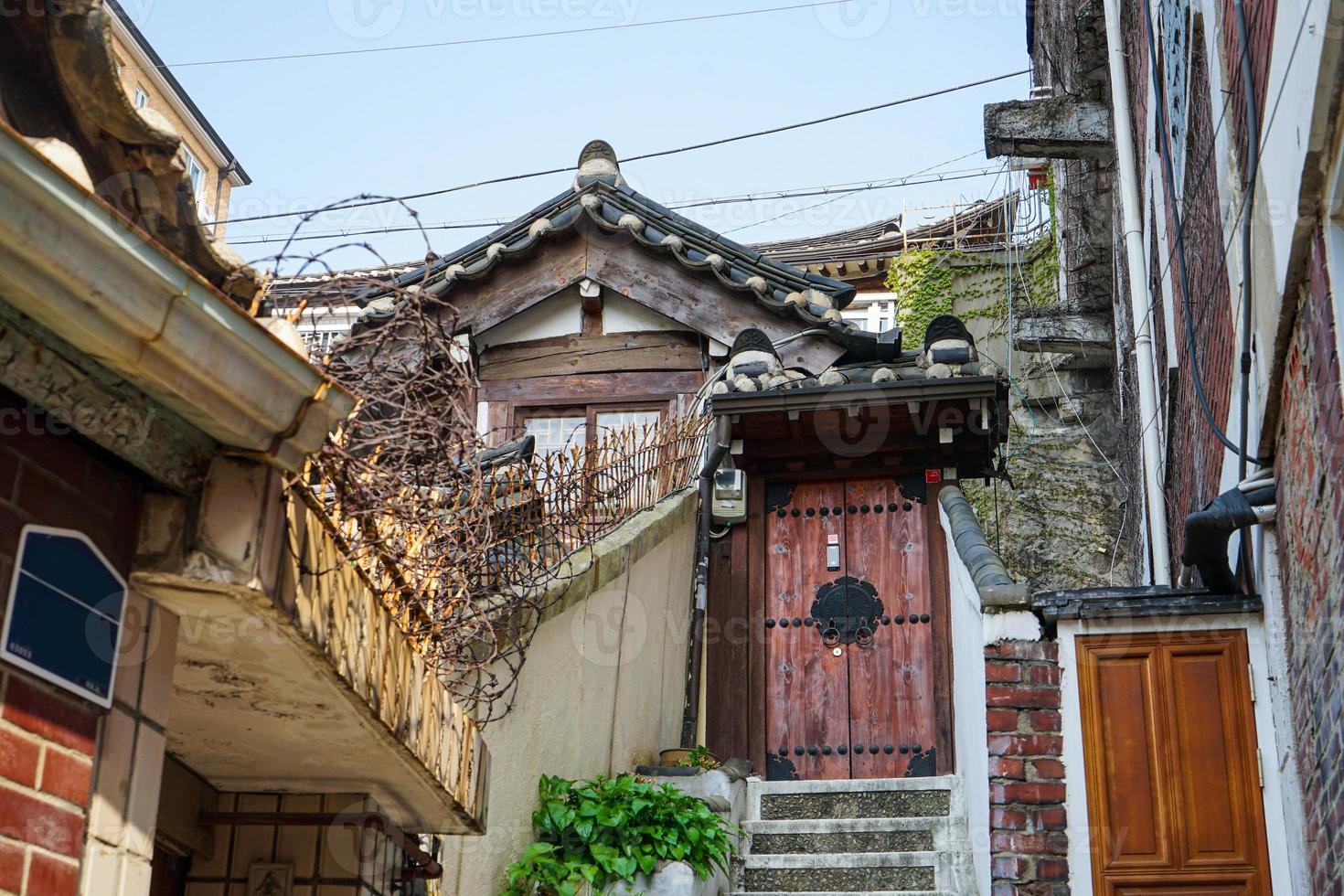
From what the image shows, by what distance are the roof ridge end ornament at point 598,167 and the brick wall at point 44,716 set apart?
10225 millimetres

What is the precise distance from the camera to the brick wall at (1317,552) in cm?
349

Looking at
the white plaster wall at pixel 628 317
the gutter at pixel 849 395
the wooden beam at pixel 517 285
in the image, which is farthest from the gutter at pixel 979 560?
the wooden beam at pixel 517 285

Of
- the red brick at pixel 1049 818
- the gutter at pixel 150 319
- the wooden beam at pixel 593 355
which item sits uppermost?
the wooden beam at pixel 593 355

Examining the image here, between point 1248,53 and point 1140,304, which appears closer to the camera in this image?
point 1248,53

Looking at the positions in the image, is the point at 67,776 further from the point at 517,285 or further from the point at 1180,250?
the point at 517,285

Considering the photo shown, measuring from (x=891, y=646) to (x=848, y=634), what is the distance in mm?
305

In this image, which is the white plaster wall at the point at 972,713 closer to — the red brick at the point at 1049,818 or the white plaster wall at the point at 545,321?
the red brick at the point at 1049,818

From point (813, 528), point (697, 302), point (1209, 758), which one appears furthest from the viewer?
point (697, 302)

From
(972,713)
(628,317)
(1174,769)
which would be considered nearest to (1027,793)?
(1174,769)

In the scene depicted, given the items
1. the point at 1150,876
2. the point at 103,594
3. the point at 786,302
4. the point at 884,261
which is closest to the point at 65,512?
the point at 103,594

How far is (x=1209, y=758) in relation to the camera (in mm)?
5664

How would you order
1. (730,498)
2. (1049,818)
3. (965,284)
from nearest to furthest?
(1049,818) → (730,498) → (965,284)

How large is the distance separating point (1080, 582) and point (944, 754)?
6.12m

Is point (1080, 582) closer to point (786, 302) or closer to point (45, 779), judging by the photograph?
point (786, 302)
